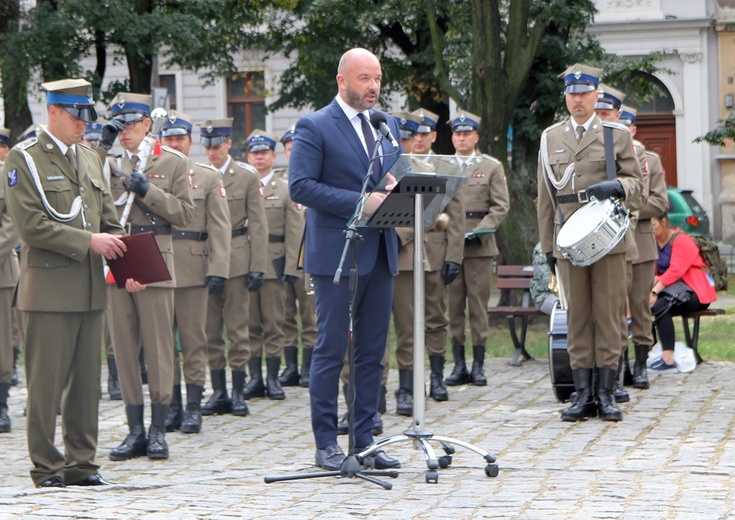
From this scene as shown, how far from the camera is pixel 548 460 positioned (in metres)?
7.64

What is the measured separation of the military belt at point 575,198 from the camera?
9117 millimetres

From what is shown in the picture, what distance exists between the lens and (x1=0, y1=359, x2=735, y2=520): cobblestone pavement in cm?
610

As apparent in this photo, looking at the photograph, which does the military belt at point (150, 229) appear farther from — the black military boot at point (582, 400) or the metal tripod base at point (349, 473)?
the black military boot at point (582, 400)

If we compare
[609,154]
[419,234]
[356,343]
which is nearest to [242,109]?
[609,154]

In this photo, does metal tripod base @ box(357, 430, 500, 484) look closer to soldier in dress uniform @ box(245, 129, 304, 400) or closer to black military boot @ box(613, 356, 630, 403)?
black military boot @ box(613, 356, 630, 403)

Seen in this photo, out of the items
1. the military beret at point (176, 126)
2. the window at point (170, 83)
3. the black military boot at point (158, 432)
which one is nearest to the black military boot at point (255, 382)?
the military beret at point (176, 126)

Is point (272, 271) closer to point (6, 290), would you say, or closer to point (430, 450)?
point (6, 290)

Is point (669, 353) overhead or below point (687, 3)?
below

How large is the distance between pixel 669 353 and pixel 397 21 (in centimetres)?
1109

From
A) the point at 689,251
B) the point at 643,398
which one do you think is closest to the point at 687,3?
the point at 689,251

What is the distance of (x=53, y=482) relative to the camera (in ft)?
24.0

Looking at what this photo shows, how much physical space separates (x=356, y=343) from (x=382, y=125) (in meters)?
1.29

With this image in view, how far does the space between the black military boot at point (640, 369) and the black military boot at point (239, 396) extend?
10.3ft

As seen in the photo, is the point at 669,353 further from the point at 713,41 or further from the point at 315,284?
the point at 713,41
